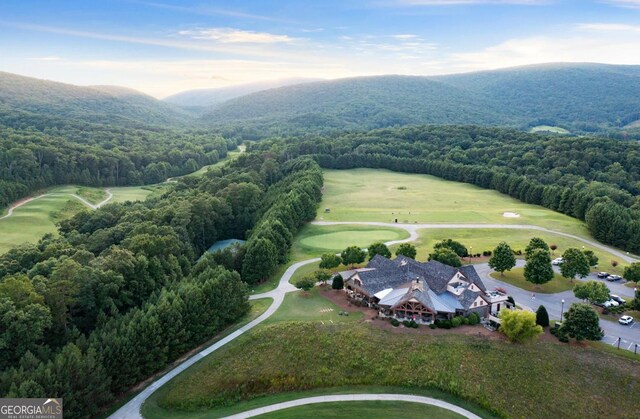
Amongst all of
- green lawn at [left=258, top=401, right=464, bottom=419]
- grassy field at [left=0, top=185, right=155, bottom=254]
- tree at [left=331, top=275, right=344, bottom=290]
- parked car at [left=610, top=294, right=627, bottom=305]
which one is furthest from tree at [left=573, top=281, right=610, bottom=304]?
grassy field at [left=0, top=185, right=155, bottom=254]

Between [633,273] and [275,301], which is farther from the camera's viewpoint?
[633,273]

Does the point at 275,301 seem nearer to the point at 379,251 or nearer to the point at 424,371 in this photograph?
the point at 379,251

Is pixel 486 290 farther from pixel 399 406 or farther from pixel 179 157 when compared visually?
pixel 179 157

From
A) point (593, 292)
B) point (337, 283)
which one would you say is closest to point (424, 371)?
point (337, 283)

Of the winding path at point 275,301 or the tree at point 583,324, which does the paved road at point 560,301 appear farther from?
the tree at point 583,324

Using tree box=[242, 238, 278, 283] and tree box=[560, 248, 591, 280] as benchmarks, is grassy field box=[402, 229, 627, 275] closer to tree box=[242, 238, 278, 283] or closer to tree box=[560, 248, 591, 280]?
tree box=[560, 248, 591, 280]

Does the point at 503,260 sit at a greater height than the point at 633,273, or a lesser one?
greater

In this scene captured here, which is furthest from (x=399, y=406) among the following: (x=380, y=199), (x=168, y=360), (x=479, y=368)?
(x=380, y=199)

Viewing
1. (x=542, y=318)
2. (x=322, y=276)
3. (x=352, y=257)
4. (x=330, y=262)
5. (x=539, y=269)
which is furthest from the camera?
(x=352, y=257)
